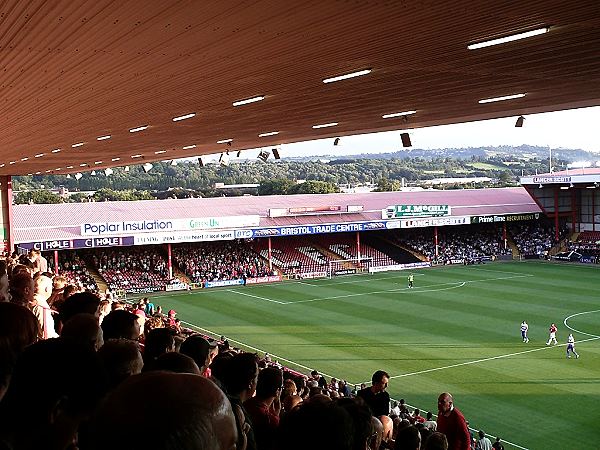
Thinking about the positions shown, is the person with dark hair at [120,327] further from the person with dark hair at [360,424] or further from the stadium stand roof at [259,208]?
the stadium stand roof at [259,208]

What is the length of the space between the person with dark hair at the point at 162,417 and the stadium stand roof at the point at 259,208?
45.4 meters

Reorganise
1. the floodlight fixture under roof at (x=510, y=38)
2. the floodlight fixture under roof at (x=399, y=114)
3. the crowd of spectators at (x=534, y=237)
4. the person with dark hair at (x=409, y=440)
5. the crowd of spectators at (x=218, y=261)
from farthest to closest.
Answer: the crowd of spectators at (x=534, y=237)
the crowd of spectators at (x=218, y=261)
the floodlight fixture under roof at (x=399, y=114)
the floodlight fixture under roof at (x=510, y=38)
the person with dark hair at (x=409, y=440)

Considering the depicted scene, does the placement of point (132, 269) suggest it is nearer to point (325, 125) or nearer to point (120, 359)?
point (325, 125)

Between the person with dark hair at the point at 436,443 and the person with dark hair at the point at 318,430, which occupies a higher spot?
the person with dark hair at the point at 318,430

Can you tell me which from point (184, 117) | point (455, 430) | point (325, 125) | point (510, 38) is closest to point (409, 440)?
point (455, 430)

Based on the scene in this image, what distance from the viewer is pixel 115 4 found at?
220 inches

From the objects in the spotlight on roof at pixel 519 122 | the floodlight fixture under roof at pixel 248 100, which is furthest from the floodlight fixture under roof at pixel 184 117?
the spotlight on roof at pixel 519 122

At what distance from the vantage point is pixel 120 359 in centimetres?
350

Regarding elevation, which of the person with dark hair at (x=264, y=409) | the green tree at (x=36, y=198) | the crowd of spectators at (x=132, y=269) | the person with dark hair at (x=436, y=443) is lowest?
the crowd of spectators at (x=132, y=269)

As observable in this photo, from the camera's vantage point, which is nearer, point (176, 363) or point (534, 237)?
point (176, 363)

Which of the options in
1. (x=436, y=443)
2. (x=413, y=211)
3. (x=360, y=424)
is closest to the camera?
(x=360, y=424)

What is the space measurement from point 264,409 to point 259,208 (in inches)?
2026

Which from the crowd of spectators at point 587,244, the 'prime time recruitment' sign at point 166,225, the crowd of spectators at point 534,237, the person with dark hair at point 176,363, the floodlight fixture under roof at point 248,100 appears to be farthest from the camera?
the crowd of spectators at point 534,237

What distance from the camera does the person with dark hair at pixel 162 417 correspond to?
156 cm
